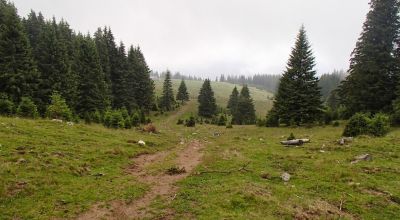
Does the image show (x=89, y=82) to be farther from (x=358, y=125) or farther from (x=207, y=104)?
(x=358, y=125)

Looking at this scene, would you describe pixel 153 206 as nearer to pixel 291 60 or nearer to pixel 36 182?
pixel 36 182

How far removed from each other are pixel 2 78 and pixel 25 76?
8.89 feet

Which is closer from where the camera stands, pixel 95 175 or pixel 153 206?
pixel 153 206

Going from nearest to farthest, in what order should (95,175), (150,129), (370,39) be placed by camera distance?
(95,175)
(150,129)
(370,39)

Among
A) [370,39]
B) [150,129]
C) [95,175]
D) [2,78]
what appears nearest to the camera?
[95,175]

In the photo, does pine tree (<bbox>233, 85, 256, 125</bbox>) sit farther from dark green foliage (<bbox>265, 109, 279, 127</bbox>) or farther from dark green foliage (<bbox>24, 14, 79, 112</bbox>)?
dark green foliage (<bbox>24, 14, 79, 112</bbox>)

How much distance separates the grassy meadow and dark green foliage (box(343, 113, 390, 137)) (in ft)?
12.5

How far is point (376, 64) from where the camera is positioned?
3619 centimetres

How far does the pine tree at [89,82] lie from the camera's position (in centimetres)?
5362

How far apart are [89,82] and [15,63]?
1288 centimetres

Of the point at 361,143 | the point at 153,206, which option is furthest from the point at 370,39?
the point at 153,206

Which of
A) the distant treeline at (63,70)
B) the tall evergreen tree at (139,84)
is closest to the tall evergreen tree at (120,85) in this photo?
the distant treeline at (63,70)

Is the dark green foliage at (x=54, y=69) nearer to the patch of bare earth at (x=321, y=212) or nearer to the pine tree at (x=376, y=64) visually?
the pine tree at (x=376, y=64)

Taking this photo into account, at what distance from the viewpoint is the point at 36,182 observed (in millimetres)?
12914
